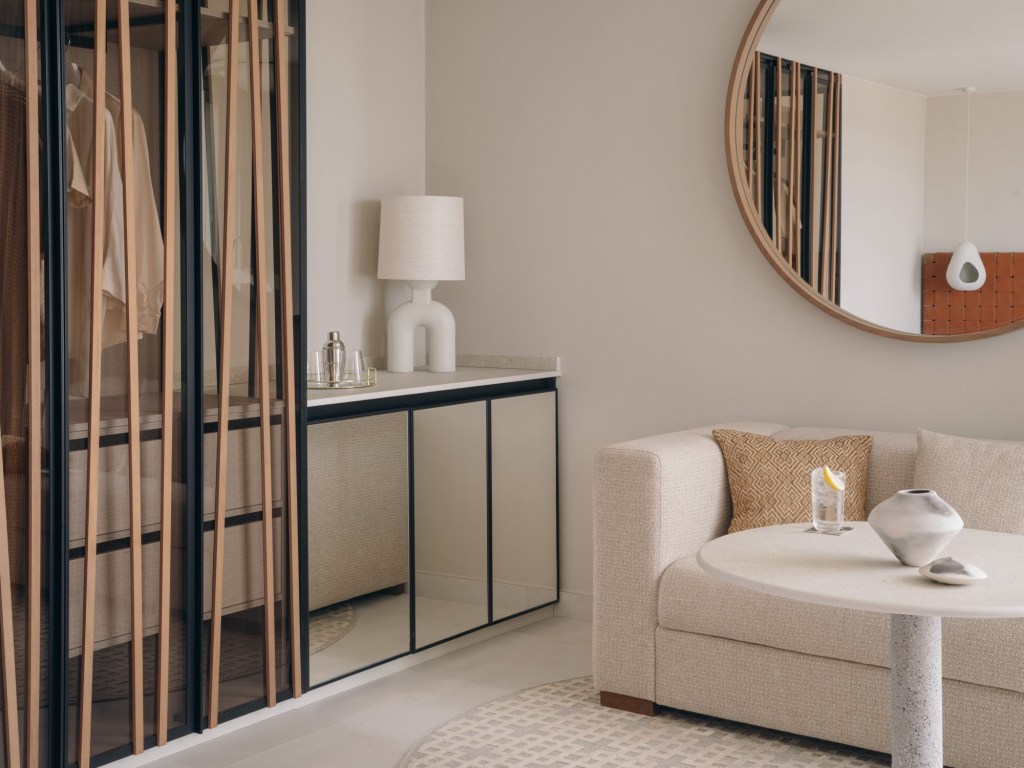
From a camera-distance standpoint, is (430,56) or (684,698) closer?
(684,698)

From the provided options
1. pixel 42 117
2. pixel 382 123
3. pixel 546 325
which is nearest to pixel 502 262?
pixel 546 325

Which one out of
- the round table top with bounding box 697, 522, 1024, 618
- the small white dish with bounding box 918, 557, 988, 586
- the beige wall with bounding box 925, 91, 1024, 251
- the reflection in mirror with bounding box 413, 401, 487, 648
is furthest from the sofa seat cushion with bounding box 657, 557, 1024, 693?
the beige wall with bounding box 925, 91, 1024, 251

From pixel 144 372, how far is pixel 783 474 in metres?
1.60

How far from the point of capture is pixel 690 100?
139 inches

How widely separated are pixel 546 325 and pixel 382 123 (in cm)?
89

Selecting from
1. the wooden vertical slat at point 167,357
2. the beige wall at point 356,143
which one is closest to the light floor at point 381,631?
the wooden vertical slat at point 167,357

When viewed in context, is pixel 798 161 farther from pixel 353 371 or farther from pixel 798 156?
pixel 353 371

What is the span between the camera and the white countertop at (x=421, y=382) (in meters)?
2.99

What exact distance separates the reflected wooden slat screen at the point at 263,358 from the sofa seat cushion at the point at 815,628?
0.98 metres

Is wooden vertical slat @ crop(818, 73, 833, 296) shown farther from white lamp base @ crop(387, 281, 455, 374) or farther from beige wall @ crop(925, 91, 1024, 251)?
white lamp base @ crop(387, 281, 455, 374)

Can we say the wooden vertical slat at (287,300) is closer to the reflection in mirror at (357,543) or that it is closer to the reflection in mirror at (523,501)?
the reflection in mirror at (357,543)

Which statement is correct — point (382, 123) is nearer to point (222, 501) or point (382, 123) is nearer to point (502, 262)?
point (502, 262)

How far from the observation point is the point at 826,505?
7.09 ft

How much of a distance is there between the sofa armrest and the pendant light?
0.84 metres
